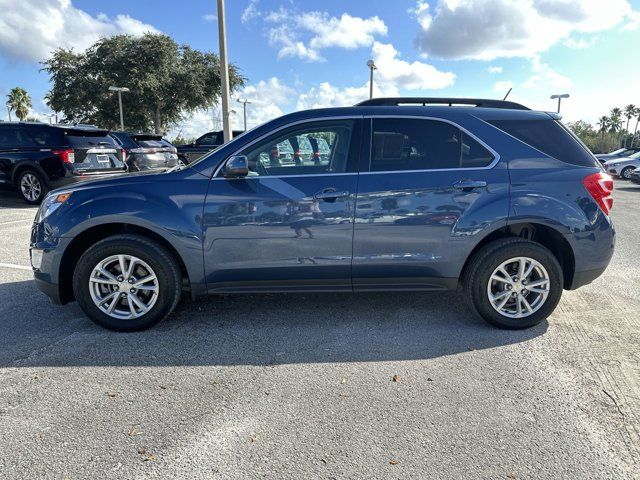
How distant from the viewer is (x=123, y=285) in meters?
3.70

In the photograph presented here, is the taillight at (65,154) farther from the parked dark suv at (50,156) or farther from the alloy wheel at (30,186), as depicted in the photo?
the alloy wheel at (30,186)

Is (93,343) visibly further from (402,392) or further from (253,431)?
(402,392)

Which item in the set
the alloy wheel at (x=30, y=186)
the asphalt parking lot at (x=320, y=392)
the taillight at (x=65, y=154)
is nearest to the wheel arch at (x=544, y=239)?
the asphalt parking lot at (x=320, y=392)

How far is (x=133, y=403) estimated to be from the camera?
9.12 feet

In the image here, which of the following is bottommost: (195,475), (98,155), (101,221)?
(195,475)

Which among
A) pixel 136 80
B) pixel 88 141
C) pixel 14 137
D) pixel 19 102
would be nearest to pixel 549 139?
pixel 88 141

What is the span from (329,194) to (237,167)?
2.40ft

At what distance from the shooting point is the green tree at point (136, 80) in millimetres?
31375

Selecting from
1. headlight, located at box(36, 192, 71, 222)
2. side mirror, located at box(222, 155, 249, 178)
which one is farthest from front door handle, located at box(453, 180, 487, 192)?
headlight, located at box(36, 192, 71, 222)

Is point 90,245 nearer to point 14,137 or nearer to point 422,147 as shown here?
point 422,147

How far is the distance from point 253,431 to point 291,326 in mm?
1393

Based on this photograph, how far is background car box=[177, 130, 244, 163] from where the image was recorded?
726 inches

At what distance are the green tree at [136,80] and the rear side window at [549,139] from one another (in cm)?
3114

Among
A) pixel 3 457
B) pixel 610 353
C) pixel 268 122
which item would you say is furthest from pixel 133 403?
pixel 610 353
